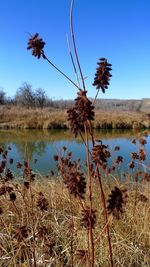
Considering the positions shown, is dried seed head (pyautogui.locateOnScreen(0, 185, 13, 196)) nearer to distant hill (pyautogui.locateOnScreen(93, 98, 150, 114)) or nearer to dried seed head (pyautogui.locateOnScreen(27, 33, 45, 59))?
dried seed head (pyautogui.locateOnScreen(27, 33, 45, 59))

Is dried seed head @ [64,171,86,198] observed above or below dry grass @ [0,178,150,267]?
above

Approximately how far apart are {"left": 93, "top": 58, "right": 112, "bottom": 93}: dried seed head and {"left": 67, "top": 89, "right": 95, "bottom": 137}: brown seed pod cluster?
10cm

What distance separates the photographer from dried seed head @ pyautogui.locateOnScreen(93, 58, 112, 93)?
1.05 metres

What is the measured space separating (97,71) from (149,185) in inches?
126

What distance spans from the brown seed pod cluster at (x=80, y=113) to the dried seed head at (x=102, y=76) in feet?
0.34

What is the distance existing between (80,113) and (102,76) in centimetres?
19

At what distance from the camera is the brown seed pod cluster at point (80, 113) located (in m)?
0.95

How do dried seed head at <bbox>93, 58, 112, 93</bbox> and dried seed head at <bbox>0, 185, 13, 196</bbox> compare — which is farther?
dried seed head at <bbox>0, 185, 13, 196</bbox>

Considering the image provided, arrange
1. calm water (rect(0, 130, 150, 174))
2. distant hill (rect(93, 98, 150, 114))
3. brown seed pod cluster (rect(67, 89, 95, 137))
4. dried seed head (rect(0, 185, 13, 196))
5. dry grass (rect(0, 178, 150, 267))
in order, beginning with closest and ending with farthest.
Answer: brown seed pod cluster (rect(67, 89, 95, 137))
dried seed head (rect(0, 185, 13, 196))
dry grass (rect(0, 178, 150, 267))
calm water (rect(0, 130, 150, 174))
distant hill (rect(93, 98, 150, 114))

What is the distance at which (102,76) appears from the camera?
105 cm

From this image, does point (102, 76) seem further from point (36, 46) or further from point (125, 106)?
point (125, 106)

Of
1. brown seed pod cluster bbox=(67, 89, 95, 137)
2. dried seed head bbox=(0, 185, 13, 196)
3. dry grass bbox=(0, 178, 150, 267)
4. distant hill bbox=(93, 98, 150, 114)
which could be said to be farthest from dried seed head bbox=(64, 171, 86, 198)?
distant hill bbox=(93, 98, 150, 114)

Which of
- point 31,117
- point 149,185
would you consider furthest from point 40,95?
point 149,185

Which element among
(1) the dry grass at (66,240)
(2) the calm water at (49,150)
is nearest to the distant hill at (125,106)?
(2) the calm water at (49,150)
